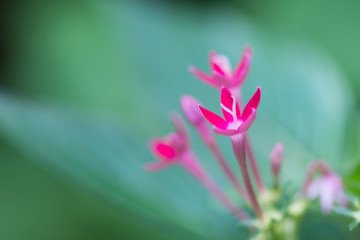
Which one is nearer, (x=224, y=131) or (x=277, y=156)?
(x=224, y=131)

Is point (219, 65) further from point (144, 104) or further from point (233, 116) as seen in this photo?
point (144, 104)

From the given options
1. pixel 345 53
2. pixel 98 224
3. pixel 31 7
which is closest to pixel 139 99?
pixel 98 224

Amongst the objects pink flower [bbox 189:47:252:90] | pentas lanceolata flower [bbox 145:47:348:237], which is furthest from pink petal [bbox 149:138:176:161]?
pink flower [bbox 189:47:252:90]

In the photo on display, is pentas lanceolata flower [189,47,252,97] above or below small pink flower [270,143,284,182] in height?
above

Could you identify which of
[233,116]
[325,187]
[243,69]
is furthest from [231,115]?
[325,187]

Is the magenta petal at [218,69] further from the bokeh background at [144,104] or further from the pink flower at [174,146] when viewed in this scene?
the bokeh background at [144,104]

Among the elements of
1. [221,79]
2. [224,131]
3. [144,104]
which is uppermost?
[144,104]

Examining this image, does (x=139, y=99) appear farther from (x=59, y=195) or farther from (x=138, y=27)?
(x=59, y=195)

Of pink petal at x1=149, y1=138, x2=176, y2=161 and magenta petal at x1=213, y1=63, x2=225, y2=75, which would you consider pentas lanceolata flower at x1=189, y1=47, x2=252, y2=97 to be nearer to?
magenta petal at x1=213, y1=63, x2=225, y2=75

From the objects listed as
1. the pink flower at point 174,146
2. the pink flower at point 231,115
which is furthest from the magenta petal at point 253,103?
the pink flower at point 174,146
